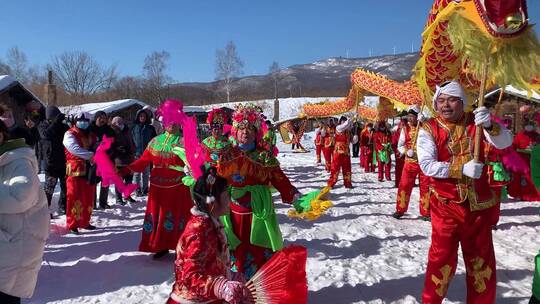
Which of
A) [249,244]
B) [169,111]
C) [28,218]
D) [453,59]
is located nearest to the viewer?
[28,218]

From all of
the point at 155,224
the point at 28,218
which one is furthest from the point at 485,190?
the point at 155,224

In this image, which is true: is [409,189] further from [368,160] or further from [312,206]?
[368,160]

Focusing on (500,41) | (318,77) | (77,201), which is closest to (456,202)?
(500,41)

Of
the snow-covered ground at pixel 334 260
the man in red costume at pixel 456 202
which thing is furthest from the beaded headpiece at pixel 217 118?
the man in red costume at pixel 456 202

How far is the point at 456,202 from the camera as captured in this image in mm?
3158

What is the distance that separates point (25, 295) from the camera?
8.43 ft

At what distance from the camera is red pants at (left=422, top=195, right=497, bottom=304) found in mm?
3145

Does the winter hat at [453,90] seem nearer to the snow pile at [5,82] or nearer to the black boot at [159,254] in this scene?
the black boot at [159,254]

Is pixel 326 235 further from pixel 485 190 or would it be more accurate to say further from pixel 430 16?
pixel 430 16

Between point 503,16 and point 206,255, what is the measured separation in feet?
8.71

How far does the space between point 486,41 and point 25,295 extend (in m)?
3.53

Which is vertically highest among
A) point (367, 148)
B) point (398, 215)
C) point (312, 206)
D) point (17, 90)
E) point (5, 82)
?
point (5, 82)

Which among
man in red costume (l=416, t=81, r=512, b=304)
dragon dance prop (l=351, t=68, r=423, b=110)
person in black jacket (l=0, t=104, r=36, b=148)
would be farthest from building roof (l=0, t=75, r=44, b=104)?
man in red costume (l=416, t=81, r=512, b=304)

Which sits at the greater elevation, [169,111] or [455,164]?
[169,111]
